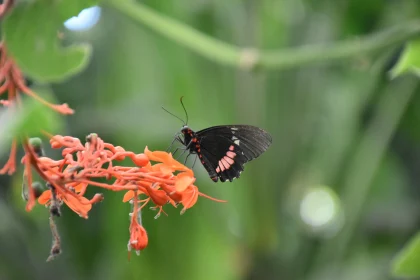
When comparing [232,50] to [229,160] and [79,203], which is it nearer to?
[229,160]

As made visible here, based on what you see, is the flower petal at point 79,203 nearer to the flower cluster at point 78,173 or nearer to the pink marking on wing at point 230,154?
the flower cluster at point 78,173

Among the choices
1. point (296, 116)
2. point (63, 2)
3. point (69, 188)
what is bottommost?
point (69, 188)

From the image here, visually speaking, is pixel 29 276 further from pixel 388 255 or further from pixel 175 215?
pixel 388 255

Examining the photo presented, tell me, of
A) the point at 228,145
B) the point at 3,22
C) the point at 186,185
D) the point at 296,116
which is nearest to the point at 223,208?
the point at 296,116

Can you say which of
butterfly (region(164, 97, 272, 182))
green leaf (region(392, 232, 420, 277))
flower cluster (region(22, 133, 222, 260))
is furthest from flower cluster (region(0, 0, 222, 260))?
green leaf (region(392, 232, 420, 277))

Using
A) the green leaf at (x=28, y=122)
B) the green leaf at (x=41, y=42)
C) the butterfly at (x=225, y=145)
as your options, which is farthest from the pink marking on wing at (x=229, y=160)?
the green leaf at (x=28, y=122)

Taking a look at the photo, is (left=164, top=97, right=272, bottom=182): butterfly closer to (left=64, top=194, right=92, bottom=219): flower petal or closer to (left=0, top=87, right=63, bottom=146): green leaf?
(left=64, top=194, right=92, bottom=219): flower petal
